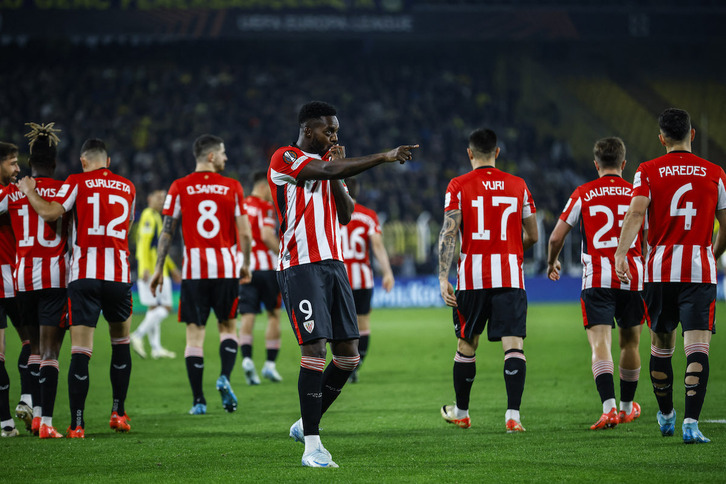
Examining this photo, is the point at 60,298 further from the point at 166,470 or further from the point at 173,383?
the point at 173,383

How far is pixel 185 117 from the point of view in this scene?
34.5 meters

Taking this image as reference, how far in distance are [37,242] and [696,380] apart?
511 centimetres

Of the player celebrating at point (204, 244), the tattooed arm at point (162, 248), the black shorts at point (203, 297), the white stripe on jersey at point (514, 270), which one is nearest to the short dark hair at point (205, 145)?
the player celebrating at point (204, 244)

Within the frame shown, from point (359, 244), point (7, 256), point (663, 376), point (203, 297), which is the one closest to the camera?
point (663, 376)

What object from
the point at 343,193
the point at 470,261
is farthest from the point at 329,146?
the point at 470,261

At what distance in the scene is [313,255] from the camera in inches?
233

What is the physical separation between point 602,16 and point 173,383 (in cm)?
2802

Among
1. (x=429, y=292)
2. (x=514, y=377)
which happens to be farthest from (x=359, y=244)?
(x=429, y=292)

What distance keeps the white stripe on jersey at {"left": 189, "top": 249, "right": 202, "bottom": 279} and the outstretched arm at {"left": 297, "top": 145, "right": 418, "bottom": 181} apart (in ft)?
11.1

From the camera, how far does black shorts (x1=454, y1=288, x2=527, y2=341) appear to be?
286 inches

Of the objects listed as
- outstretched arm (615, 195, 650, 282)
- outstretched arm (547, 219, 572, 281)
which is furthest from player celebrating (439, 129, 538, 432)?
outstretched arm (615, 195, 650, 282)

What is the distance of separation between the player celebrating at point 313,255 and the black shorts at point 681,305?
7.11 feet

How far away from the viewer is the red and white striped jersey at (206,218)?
887 cm

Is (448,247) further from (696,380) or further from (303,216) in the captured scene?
(696,380)
